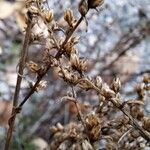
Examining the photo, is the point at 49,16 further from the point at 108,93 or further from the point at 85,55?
the point at 85,55

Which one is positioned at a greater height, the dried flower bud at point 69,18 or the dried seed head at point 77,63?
the dried flower bud at point 69,18

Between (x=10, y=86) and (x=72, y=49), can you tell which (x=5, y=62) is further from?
(x=72, y=49)

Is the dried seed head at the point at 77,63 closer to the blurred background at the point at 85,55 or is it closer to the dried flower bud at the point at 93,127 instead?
the dried flower bud at the point at 93,127

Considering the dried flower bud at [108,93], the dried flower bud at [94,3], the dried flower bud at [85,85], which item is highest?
the dried flower bud at [94,3]

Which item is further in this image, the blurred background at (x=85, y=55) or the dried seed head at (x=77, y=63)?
the blurred background at (x=85, y=55)

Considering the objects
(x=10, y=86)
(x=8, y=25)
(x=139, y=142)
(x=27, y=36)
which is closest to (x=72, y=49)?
(x=27, y=36)

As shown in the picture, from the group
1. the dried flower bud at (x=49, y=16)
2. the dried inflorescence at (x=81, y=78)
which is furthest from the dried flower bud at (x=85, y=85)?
the dried flower bud at (x=49, y=16)

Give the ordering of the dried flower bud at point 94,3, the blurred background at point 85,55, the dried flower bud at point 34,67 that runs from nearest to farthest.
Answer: the dried flower bud at point 94,3 < the dried flower bud at point 34,67 < the blurred background at point 85,55

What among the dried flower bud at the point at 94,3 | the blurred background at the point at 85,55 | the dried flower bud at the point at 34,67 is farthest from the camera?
the blurred background at the point at 85,55

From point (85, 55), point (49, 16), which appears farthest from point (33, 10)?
point (85, 55)
